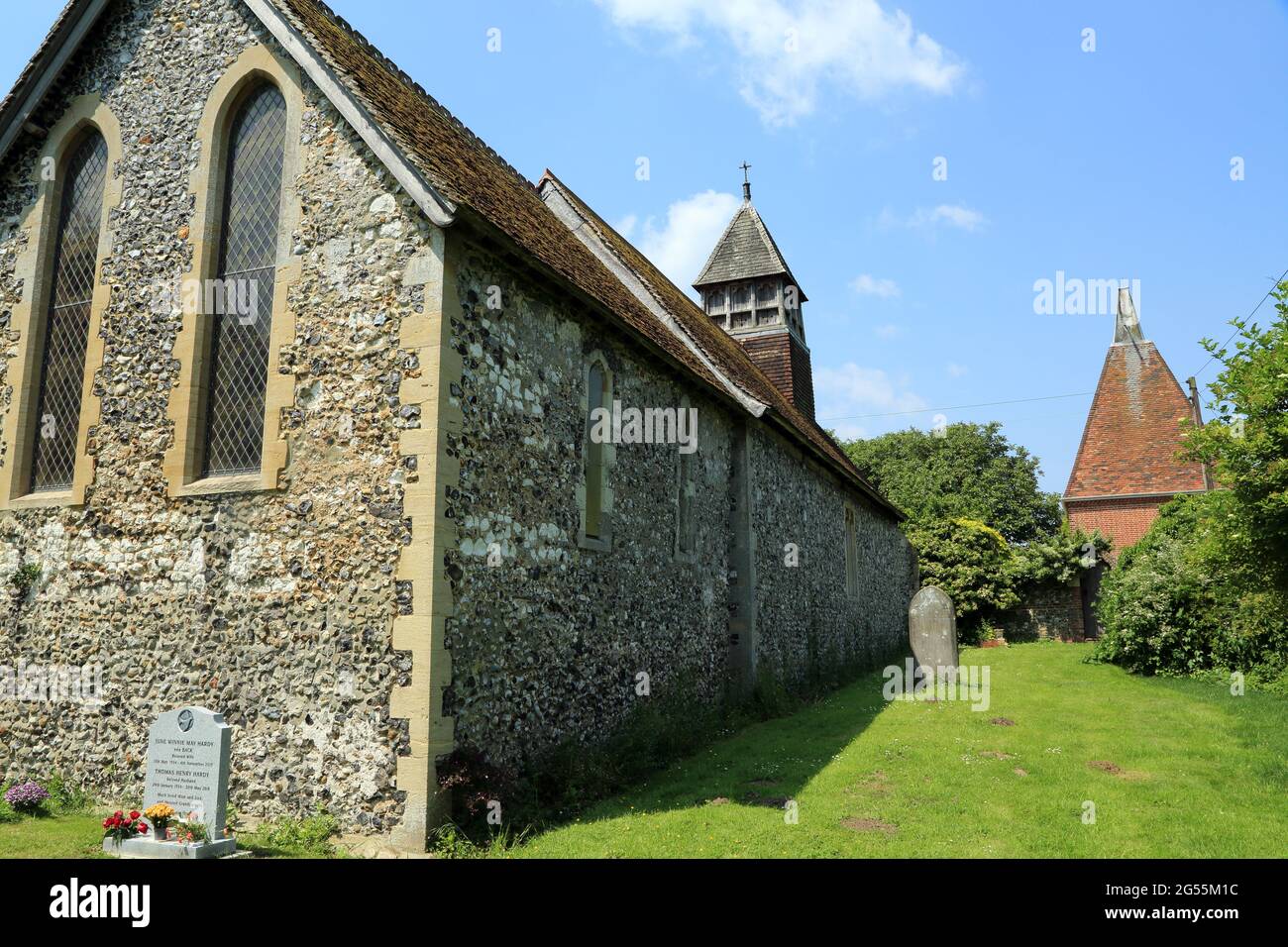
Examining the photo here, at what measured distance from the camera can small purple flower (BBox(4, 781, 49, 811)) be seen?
8016 millimetres

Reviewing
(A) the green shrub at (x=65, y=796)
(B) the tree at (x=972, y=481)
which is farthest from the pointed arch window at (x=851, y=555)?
(B) the tree at (x=972, y=481)

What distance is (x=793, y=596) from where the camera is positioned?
672 inches

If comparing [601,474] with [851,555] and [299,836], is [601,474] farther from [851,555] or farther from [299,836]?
[851,555]

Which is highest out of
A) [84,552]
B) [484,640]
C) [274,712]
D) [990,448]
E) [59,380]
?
[990,448]

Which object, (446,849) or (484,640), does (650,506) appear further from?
(446,849)

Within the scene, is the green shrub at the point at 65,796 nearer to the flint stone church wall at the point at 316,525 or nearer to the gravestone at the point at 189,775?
the flint stone church wall at the point at 316,525

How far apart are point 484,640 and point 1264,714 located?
40.5 feet

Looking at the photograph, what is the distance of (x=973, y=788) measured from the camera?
9.16m

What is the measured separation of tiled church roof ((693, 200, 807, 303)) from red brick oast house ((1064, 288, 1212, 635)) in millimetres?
18456

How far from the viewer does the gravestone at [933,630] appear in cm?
1797

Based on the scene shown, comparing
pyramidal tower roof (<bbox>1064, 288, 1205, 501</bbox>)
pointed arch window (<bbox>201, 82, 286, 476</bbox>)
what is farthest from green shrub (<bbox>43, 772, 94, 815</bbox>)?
pyramidal tower roof (<bbox>1064, 288, 1205, 501</bbox>)

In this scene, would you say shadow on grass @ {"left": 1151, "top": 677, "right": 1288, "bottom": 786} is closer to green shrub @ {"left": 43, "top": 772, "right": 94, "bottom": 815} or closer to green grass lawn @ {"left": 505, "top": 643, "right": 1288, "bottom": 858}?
green grass lawn @ {"left": 505, "top": 643, "right": 1288, "bottom": 858}

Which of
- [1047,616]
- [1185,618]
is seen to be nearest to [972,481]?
[1047,616]
